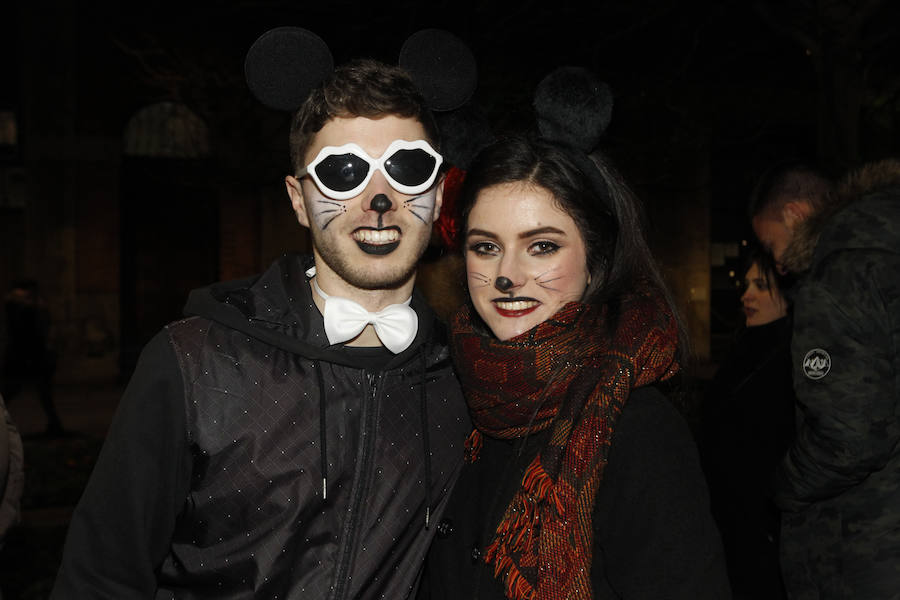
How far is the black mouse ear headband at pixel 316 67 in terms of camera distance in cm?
259

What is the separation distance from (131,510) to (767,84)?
13047mm

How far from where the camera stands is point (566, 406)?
7.07 feet

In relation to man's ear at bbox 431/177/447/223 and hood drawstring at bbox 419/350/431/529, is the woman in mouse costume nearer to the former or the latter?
hood drawstring at bbox 419/350/431/529

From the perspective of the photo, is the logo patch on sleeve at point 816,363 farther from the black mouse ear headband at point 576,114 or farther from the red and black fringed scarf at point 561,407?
the black mouse ear headband at point 576,114

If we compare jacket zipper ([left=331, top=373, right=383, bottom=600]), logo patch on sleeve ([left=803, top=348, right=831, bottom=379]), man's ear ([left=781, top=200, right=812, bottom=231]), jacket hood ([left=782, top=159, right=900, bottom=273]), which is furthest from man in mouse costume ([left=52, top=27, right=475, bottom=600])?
man's ear ([left=781, top=200, right=812, bottom=231])

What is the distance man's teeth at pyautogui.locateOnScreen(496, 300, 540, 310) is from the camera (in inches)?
91.9

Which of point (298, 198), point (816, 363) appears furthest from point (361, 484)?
point (816, 363)

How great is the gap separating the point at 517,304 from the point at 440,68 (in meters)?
0.82

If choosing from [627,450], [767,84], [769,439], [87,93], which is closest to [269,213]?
[87,93]

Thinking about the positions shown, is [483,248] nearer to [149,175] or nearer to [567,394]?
[567,394]

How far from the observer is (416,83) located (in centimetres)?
270

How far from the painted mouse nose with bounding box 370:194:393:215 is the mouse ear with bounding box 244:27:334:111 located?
1.30 feet

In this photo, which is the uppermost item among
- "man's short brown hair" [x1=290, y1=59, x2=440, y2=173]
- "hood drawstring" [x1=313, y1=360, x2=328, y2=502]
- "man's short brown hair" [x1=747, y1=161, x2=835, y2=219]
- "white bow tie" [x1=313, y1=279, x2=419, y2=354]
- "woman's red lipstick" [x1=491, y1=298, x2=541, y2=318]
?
"man's short brown hair" [x1=290, y1=59, x2=440, y2=173]

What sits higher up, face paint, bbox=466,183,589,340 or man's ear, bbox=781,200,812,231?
man's ear, bbox=781,200,812,231
